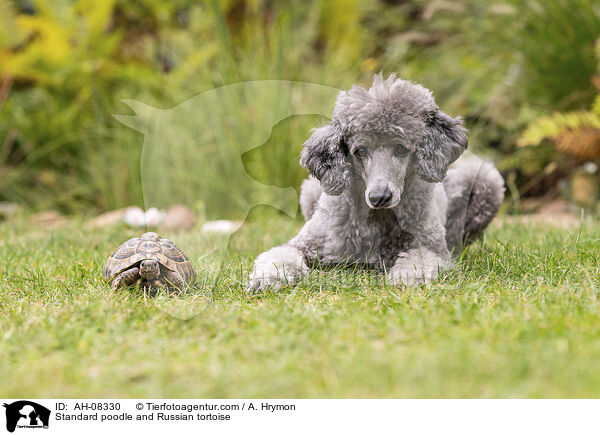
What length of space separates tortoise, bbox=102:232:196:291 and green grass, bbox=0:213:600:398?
0.11 meters

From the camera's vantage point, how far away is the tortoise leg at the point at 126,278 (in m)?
3.01

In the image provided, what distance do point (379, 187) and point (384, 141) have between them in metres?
0.25

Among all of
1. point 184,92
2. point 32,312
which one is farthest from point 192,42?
point 32,312

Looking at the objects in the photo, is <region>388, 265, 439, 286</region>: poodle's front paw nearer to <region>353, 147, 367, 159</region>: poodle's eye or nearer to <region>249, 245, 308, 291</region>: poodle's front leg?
<region>249, 245, 308, 291</region>: poodle's front leg

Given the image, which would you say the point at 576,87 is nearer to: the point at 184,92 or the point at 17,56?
the point at 184,92

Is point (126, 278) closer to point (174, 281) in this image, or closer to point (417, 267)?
point (174, 281)

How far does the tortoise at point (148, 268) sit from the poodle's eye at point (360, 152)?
1093mm
